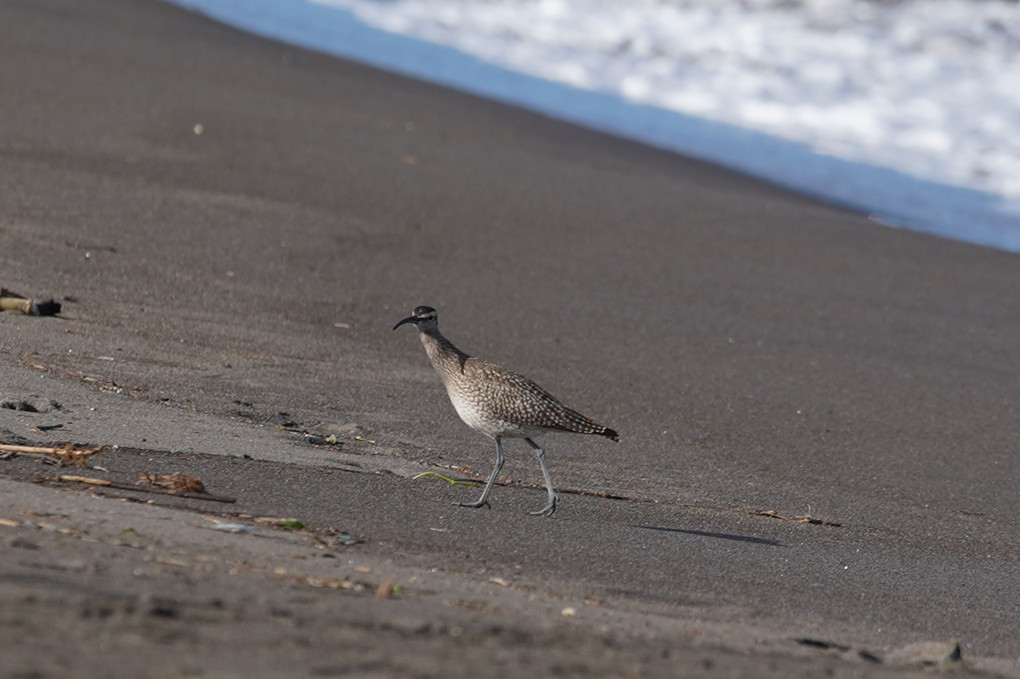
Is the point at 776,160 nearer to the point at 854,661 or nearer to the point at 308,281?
the point at 308,281

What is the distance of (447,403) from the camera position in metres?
8.55

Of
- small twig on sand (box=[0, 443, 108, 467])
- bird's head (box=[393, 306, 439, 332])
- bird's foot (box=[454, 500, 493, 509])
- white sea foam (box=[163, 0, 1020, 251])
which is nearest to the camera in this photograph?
small twig on sand (box=[0, 443, 108, 467])

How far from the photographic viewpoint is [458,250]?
1188cm

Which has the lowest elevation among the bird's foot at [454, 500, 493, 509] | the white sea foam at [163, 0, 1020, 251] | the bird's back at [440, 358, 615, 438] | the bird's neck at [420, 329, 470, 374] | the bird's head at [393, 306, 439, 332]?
the bird's foot at [454, 500, 493, 509]

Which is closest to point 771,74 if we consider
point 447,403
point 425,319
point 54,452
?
point 447,403

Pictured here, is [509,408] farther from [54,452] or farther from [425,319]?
[54,452]

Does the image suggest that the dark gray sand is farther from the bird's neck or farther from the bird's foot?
the bird's neck

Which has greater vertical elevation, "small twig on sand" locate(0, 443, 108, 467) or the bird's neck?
the bird's neck

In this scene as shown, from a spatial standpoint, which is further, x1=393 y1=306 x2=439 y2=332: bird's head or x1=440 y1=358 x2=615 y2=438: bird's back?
x1=393 y1=306 x2=439 y2=332: bird's head

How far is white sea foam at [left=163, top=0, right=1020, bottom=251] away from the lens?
19750 mm

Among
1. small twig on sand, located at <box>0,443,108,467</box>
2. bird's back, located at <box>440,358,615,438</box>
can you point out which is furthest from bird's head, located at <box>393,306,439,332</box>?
small twig on sand, located at <box>0,443,108,467</box>

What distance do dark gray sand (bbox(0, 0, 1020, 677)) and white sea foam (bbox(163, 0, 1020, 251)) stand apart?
3202 mm

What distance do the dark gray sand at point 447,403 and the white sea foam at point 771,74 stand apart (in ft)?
10.5

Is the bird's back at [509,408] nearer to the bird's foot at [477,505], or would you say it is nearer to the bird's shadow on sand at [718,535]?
the bird's foot at [477,505]
